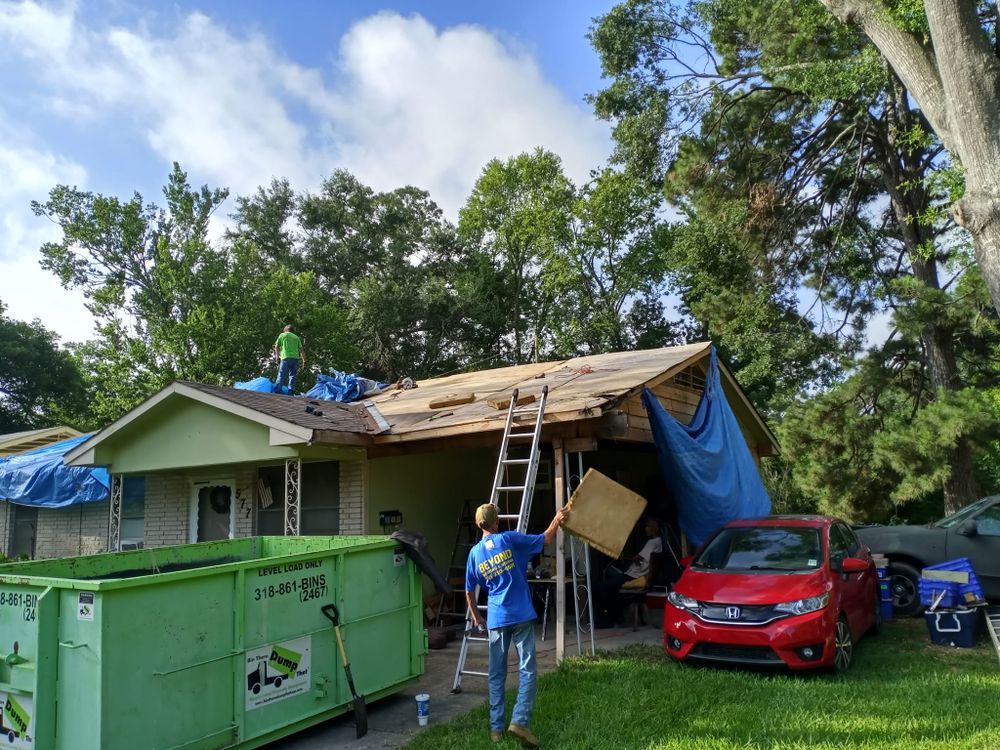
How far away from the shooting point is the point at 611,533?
6.21 m

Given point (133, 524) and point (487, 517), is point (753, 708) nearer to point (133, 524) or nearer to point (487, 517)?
point (487, 517)

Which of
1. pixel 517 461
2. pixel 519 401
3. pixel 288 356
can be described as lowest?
pixel 517 461

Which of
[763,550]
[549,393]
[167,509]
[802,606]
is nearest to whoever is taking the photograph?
[802,606]

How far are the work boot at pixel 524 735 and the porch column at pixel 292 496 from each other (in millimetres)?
5393

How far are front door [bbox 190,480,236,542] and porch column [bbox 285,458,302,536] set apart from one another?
229 centimetres

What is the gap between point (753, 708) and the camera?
593 cm

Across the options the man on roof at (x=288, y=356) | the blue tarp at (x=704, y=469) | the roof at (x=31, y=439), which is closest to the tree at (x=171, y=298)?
the roof at (x=31, y=439)

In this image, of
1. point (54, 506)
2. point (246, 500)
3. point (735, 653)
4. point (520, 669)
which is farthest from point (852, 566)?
point (54, 506)

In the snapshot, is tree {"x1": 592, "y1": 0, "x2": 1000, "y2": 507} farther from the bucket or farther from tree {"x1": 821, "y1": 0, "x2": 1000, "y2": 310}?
the bucket

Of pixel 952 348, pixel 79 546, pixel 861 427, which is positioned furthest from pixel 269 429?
pixel 952 348

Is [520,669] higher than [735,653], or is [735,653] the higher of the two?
[520,669]

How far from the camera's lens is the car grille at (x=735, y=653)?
22.4 ft

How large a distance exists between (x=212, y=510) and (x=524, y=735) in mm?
8947

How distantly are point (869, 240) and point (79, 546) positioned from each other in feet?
68.3
